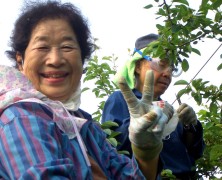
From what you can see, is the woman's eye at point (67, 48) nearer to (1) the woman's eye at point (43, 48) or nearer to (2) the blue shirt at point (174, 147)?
(1) the woman's eye at point (43, 48)

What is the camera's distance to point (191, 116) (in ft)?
9.49

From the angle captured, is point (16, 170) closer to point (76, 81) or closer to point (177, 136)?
point (76, 81)

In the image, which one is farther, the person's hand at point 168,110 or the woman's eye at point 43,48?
the person's hand at point 168,110

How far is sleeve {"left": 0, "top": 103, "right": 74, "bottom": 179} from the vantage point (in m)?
1.50

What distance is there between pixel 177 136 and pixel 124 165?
1140 mm

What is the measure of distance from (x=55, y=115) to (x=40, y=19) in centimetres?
51

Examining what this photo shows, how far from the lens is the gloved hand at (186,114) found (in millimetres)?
2830

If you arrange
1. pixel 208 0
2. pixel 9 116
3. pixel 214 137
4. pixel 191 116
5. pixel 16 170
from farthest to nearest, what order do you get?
pixel 214 137, pixel 191 116, pixel 208 0, pixel 9 116, pixel 16 170

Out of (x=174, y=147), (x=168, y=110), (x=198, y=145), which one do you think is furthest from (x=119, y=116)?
(x=168, y=110)

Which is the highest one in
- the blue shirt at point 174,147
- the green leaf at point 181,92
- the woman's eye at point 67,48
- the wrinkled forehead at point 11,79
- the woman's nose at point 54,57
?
the woman's eye at point 67,48

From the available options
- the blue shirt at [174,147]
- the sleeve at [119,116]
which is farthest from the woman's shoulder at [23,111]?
the blue shirt at [174,147]

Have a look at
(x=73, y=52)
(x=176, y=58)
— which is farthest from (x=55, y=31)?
(x=176, y=58)

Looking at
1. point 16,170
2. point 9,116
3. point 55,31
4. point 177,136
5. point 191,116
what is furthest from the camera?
point 177,136

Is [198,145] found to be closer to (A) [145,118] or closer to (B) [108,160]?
(B) [108,160]
